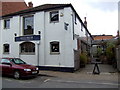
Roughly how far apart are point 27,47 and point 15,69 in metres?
5.34

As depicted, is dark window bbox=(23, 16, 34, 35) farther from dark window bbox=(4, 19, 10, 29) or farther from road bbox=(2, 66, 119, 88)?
road bbox=(2, 66, 119, 88)

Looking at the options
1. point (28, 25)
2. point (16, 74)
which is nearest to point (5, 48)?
point (28, 25)

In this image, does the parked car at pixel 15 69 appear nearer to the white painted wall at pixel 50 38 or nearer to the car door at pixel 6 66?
the car door at pixel 6 66

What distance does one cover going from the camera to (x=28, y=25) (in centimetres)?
1529

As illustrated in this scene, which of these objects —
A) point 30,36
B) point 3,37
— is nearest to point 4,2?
point 3,37

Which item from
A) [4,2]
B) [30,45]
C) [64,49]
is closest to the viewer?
[64,49]

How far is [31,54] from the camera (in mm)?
14594

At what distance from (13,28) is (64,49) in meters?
6.79

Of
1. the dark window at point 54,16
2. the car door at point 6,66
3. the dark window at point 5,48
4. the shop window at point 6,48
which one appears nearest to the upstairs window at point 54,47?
the dark window at point 54,16

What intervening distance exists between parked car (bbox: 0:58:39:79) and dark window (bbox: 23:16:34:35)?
4868mm

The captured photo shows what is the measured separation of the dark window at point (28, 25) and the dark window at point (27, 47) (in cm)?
121

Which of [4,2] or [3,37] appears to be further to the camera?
[4,2]

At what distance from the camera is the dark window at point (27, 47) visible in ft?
48.5

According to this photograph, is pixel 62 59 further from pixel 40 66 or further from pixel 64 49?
pixel 40 66
